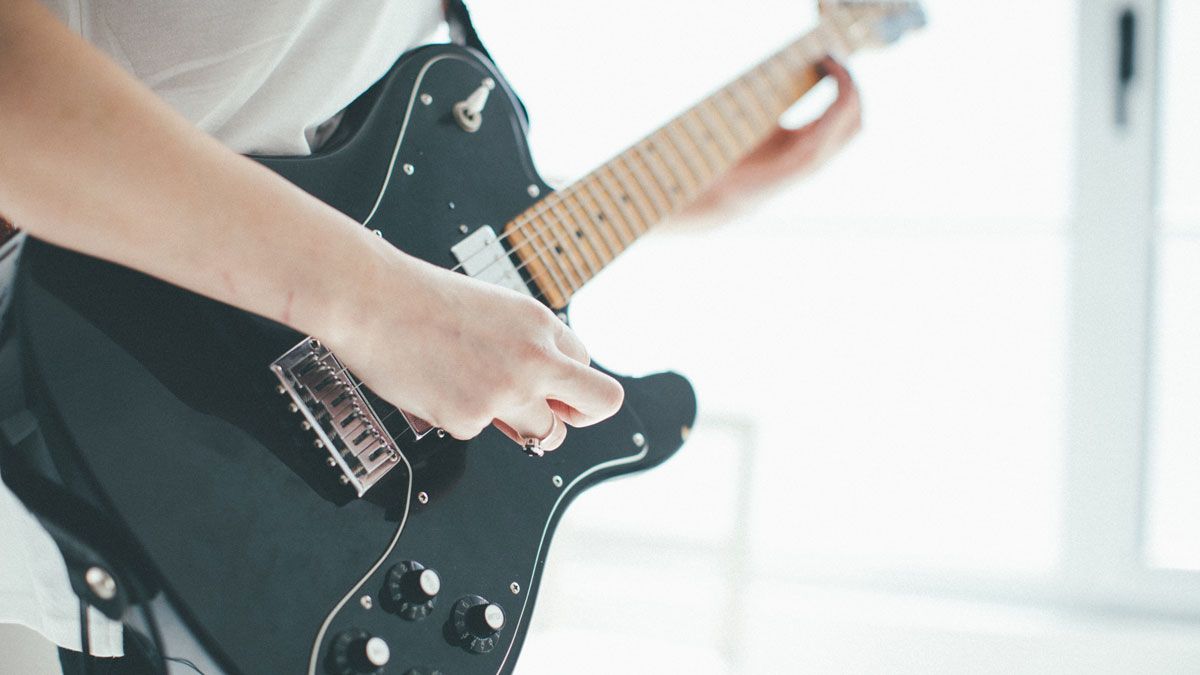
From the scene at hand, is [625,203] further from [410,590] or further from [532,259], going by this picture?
[410,590]

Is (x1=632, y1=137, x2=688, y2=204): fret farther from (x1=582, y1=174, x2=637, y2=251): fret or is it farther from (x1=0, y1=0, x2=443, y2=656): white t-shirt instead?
(x1=0, y1=0, x2=443, y2=656): white t-shirt

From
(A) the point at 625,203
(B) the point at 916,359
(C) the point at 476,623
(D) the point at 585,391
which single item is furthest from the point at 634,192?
(B) the point at 916,359

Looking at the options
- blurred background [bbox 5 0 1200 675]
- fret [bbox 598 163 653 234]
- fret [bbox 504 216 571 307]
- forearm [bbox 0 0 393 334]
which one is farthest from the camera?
blurred background [bbox 5 0 1200 675]

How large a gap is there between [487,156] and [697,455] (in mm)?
1157

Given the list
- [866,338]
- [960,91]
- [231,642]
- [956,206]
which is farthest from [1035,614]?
[231,642]

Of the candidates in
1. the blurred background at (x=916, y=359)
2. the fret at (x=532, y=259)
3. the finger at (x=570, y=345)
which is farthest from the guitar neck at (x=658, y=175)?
the blurred background at (x=916, y=359)

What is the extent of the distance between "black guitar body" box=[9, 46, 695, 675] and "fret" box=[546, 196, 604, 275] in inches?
3.2

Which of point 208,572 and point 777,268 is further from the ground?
point 208,572

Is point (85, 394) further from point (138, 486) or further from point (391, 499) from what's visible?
point (391, 499)

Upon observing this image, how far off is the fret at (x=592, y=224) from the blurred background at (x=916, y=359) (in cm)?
71

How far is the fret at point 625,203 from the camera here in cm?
85

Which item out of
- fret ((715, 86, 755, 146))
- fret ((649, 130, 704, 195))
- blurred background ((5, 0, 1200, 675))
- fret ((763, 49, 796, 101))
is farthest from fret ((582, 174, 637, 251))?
blurred background ((5, 0, 1200, 675))

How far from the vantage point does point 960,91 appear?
1661 mm

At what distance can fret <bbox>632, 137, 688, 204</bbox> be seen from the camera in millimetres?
909
